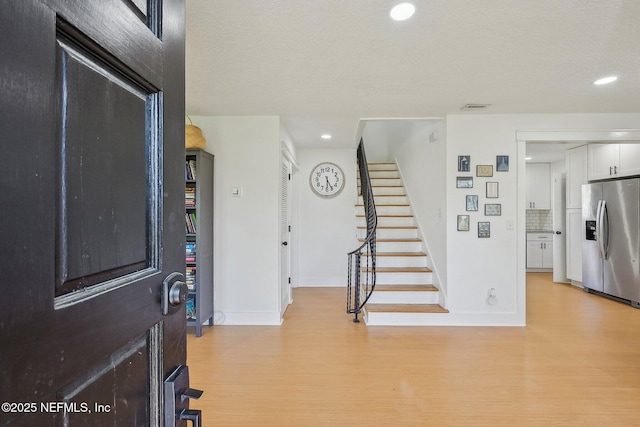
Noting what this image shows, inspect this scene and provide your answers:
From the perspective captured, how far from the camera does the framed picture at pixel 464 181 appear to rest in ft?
11.8

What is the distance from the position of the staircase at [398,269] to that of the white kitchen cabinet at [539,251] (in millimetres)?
3404

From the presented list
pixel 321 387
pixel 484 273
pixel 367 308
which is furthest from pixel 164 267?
pixel 484 273

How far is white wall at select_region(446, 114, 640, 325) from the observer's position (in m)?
3.55

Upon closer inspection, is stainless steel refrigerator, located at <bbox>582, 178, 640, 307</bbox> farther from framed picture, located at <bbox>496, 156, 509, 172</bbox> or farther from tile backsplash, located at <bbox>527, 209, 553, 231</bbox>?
framed picture, located at <bbox>496, 156, 509, 172</bbox>

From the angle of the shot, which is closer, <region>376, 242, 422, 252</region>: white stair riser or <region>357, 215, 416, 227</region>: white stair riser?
<region>376, 242, 422, 252</region>: white stair riser

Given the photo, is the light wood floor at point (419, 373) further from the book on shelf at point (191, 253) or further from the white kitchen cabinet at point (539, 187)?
the white kitchen cabinet at point (539, 187)

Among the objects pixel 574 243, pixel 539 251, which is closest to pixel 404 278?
pixel 574 243

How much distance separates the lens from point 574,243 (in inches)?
214

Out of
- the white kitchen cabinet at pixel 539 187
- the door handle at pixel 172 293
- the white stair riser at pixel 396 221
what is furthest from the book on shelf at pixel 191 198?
the white kitchen cabinet at pixel 539 187

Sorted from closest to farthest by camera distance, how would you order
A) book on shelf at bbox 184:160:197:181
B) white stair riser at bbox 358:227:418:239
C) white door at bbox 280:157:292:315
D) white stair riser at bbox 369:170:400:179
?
book on shelf at bbox 184:160:197:181 → white door at bbox 280:157:292:315 → white stair riser at bbox 358:227:418:239 → white stair riser at bbox 369:170:400:179

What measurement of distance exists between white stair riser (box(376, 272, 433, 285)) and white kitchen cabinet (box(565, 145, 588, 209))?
340cm

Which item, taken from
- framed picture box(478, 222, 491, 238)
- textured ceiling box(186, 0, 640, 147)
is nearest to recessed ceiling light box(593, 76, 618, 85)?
textured ceiling box(186, 0, 640, 147)

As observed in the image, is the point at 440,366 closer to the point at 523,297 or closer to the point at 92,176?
the point at 523,297

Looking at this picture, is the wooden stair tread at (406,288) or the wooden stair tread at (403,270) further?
the wooden stair tread at (403,270)
